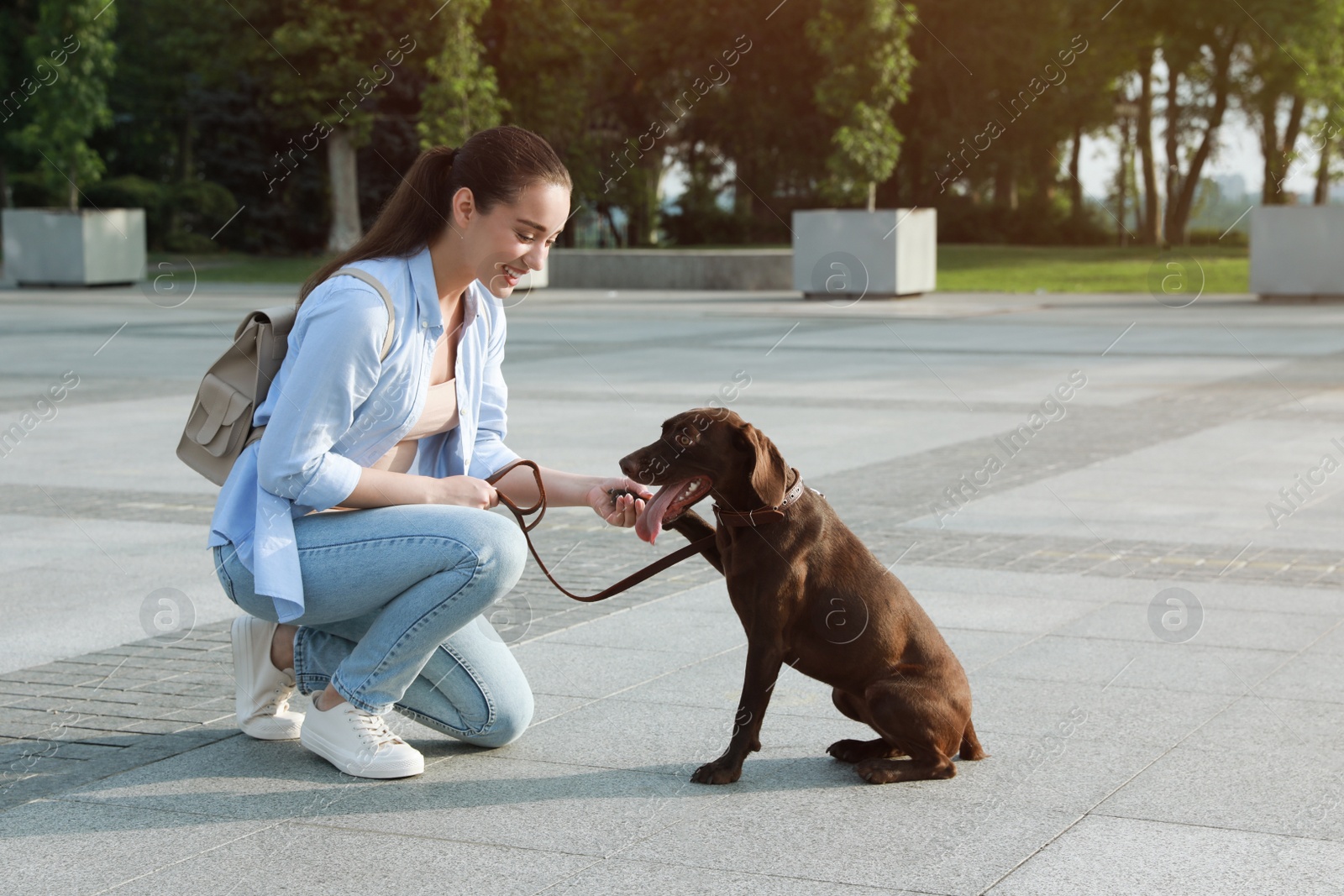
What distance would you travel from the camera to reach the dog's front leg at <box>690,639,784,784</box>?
380 cm

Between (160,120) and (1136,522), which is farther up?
(160,120)

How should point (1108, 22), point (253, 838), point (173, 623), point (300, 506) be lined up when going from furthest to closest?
1. point (1108, 22)
2. point (173, 623)
3. point (300, 506)
4. point (253, 838)

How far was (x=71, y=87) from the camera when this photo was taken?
85.6 ft

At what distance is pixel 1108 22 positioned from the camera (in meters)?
44.5

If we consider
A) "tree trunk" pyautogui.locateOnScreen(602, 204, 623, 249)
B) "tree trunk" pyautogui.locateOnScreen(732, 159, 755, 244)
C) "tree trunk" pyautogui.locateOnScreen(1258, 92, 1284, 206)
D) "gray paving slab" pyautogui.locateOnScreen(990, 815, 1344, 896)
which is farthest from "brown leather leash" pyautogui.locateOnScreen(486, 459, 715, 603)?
"tree trunk" pyautogui.locateOnScreen(1258, 92, 1284, 206)

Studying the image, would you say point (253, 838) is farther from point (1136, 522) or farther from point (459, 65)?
point (459, 65)

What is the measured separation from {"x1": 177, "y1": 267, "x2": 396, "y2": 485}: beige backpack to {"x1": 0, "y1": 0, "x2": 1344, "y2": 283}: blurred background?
30.9 meters

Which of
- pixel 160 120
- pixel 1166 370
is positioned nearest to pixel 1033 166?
pixel 160 120

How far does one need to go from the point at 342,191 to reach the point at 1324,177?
2766 centimetres

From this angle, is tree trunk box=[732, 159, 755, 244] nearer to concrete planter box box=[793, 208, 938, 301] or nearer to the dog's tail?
concrete planter box box=[793, 208, 938, 301]

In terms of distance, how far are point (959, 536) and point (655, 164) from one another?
38.1 meters

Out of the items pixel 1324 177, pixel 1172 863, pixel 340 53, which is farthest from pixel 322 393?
pixel 1324 177

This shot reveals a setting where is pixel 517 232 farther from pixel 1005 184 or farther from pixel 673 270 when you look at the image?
pixel 1005 184

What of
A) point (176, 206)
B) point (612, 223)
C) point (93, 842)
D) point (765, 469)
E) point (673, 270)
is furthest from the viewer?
point (612, 223)
